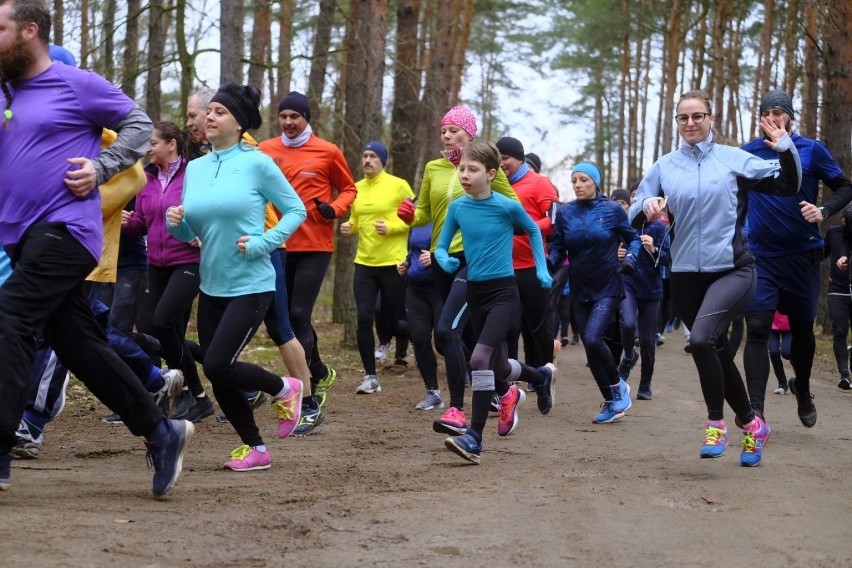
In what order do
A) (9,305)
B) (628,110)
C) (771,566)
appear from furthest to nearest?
(628,110) → (9,305) → (771,566)

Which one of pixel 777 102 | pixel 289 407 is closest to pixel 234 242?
pixel 289 407

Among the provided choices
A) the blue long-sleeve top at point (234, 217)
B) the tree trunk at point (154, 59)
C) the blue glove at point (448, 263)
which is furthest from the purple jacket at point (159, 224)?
the tree trunk at point (154, 59)

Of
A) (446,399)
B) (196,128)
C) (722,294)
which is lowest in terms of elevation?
(446,399)

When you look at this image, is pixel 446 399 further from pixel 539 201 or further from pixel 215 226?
pixel 215 226

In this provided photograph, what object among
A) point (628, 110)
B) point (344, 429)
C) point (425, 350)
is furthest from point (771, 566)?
point (628, 110)

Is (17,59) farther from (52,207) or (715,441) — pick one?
(715,441)

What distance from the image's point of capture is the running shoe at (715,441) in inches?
282

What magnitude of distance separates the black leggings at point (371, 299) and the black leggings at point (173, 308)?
2407 millimetres

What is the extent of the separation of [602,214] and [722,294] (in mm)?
3521

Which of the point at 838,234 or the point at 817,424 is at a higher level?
the point at 838,234

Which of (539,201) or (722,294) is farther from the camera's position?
(539,201)

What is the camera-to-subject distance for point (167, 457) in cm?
562

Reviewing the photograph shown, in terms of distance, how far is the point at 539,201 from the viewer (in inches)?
393

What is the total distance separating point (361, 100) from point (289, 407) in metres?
10.3
